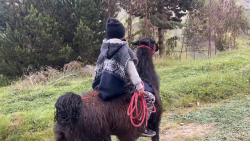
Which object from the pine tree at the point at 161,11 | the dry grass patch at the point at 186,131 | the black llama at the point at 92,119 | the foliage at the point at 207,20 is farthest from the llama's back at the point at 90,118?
the foliage at the point at 207,20

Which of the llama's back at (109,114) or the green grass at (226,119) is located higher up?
the llama's back at (109,114)

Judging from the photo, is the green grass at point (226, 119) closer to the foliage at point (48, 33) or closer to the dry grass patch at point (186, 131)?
the dry grass patch at point (186, 131)

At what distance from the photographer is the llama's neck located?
9.98 ft

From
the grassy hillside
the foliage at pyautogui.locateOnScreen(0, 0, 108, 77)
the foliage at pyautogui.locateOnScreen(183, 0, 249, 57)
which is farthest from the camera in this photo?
the foliage at pyautogui.locateOnScreen(183, 0, 249, 57)

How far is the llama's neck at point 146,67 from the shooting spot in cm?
304

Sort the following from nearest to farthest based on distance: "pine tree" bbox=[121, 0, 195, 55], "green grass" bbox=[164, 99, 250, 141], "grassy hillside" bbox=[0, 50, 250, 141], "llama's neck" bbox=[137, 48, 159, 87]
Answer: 1. "llama's neck" bbox=[137, 48, 159, 87]
2. "green grass" bbox=[164, 99, 250, 141]
3. "grassy hillside" bbox=[0, 50, 250, 141]
4. "pine tree" bbox=[121, 0, 195, 55]

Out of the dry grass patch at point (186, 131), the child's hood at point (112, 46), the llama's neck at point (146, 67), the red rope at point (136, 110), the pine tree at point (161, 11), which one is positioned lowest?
the dry grass patch at point (186, 131)

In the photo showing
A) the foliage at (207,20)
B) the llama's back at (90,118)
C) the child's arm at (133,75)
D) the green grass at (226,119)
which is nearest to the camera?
the llama's back at (90,118)

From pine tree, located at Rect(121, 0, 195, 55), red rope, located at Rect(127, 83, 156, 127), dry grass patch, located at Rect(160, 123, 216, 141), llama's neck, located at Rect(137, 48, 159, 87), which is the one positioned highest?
pine tree, located at Rect(121, 0, 195, 55)

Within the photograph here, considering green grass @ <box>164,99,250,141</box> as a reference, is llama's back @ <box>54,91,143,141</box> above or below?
above

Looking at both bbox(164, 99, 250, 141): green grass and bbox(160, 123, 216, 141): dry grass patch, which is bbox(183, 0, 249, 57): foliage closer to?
bbox(164, 99, 250, 141): green grass

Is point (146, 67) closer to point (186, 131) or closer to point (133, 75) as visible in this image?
point (133, 75)

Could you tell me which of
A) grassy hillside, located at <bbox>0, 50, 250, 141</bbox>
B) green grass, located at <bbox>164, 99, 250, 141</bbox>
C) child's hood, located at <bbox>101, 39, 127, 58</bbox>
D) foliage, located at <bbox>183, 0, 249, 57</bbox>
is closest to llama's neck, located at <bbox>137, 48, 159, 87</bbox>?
child's hood, located at <bbox>101, 39, 127, 58</bbox>

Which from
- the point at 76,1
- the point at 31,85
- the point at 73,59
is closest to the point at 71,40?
the point at 73,59
